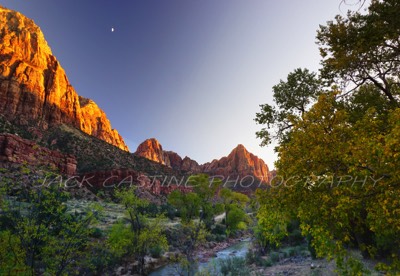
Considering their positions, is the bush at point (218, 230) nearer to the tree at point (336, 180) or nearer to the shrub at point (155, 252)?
the shrub at point (155, 252)

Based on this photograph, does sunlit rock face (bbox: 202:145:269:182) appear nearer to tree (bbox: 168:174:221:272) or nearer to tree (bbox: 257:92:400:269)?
tree (bbox: 168:174:221:272)

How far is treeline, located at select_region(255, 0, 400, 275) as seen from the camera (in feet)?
19.5

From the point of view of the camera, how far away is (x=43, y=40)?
131125 mm

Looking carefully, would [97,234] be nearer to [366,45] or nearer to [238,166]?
[366,45]

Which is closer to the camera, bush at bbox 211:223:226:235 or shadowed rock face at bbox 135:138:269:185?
bush at bbox 211:223:226:235

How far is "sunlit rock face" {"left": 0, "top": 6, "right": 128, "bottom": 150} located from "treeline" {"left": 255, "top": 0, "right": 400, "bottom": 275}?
95298 millimetres

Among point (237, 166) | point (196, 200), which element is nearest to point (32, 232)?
point (196, 200)

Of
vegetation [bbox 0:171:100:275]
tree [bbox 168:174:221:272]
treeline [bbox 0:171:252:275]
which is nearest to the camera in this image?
vegetation [bbox 0:171:100:275]

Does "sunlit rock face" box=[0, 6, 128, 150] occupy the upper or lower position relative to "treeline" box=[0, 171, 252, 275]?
upper

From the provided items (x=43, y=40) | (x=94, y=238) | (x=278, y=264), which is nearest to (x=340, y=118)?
(x=278, y=264)

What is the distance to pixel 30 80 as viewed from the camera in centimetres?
10494

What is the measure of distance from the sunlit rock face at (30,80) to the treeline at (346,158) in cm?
Result: 9530

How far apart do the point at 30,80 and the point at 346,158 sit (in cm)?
12476

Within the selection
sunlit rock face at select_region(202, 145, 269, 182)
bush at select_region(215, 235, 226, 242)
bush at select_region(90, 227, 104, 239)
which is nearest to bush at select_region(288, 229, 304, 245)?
bush at select_region(215, 235, 226, 242)
